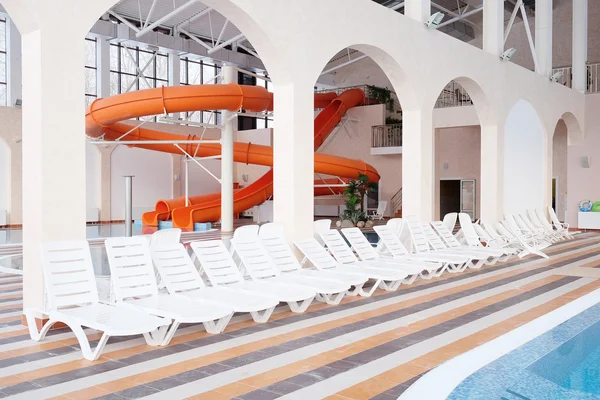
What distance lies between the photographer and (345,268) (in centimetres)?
738

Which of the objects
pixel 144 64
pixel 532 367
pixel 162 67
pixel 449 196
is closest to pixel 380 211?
pixel 449 196

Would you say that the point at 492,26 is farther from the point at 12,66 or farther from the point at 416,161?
the point at 12,66

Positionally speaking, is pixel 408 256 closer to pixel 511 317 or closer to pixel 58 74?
pixel 511 317

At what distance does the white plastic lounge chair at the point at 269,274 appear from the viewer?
6.30 metres

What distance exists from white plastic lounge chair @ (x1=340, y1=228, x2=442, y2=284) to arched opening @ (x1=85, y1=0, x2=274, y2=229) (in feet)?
26.0

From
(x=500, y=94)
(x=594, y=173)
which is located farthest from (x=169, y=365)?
(x=594, y=173)

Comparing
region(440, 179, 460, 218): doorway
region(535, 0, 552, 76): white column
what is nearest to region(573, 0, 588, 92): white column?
region(535, 0, 552, 76): white column

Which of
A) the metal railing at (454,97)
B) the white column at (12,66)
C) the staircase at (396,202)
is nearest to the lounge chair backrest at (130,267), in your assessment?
the metal railing at (454,97)

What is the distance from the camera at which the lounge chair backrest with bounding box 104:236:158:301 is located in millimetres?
5262

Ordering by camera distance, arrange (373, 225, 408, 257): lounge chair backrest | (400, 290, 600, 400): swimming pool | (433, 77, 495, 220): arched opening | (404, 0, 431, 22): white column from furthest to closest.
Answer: (433, 77, 495, 220): arched opening → (404, 0, 431, 22): white column → (373, 225, 408, 257): lounge chair backrest → (400, 290, 600, 400): swimming pool

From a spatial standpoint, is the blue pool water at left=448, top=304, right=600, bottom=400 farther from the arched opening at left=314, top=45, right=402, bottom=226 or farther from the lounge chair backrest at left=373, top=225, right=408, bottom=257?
the arched opening at left=314, top=45, right=402, bottom=226

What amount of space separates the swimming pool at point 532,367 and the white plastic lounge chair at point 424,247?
391cm

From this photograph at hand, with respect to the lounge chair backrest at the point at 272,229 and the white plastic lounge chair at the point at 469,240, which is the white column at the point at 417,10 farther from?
→ the lounge chair backrest at the point at 272,229

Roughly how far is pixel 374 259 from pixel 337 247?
2.28 ft
